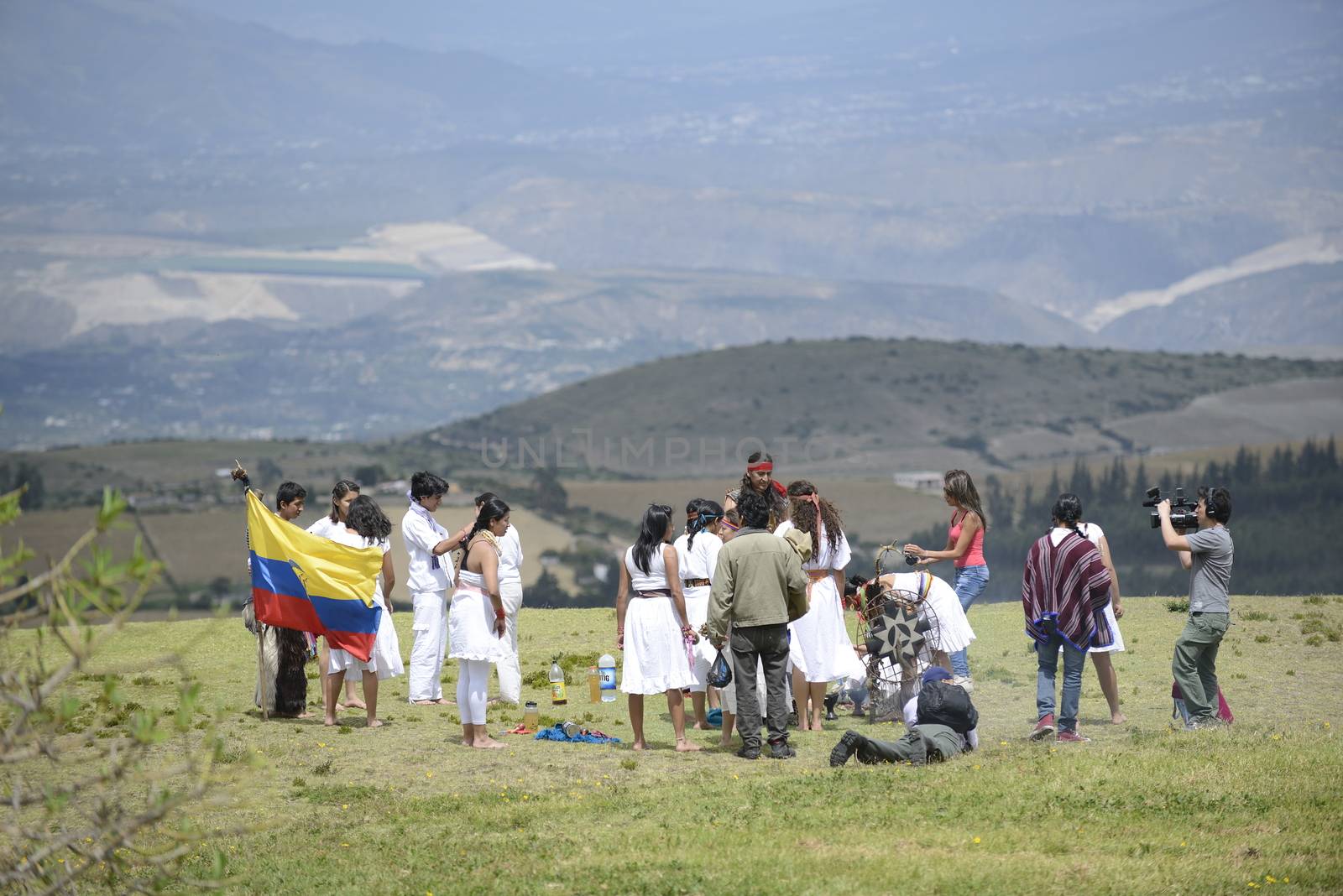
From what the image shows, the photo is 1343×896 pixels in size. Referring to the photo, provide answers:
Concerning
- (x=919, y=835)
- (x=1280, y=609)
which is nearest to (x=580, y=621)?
(x=1280, y=609)

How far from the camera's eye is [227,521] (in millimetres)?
170250

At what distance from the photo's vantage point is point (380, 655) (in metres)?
15.9

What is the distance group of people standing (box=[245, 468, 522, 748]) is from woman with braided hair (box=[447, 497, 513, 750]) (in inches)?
0.4

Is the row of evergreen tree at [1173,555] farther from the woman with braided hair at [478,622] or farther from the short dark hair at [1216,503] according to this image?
the woman with braided hair at [478,622]

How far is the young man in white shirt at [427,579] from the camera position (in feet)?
51.2

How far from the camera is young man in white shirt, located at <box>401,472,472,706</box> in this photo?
1560 centimetres

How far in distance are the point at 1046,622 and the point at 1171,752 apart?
1741 millimetres

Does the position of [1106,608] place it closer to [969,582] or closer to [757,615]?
[969,582]

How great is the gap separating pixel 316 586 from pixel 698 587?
3.70 metres

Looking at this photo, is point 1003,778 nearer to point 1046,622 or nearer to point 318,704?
point 1046,622

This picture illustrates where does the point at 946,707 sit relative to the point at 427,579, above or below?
below

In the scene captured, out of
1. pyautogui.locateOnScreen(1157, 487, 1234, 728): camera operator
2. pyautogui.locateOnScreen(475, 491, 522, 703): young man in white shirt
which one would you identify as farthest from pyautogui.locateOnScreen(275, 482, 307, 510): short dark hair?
pyautogui.locateOnScreen(1157, 487, 1234, 728): camera operator

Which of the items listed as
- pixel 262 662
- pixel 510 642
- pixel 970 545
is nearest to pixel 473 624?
pixel 510 642

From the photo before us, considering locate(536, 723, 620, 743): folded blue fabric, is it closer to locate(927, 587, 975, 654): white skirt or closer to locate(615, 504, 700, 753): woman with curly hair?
locate(615, 504, 700, 753): woman with curly hair
